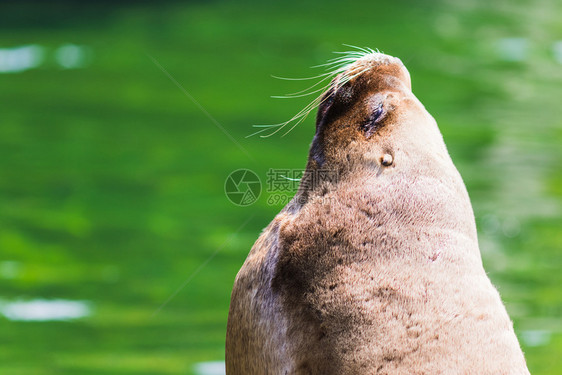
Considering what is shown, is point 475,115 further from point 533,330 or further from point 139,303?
point 139,303

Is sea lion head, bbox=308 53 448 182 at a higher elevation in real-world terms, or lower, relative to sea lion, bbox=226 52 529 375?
higher

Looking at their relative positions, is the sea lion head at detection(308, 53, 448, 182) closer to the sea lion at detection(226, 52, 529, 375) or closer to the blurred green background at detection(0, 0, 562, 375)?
the sea lion at detection(226, 52, 529, 375)

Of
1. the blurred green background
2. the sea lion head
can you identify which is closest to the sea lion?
the sea lion head

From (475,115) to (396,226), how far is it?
774cm

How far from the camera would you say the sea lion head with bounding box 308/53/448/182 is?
5.86 feet

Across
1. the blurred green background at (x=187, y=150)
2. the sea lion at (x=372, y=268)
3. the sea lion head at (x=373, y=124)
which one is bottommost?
the sea lion at (x=372, y=268)

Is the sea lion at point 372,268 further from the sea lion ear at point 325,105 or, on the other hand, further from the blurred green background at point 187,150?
the blurred green background at point 187,150

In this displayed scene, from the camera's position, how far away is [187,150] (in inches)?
313

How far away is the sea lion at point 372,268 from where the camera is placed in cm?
160

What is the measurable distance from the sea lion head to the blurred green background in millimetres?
2429

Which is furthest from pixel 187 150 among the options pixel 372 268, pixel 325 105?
pixel 372 268

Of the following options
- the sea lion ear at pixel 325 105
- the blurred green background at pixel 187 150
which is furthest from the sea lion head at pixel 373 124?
the blurred green background at pixel 187 150

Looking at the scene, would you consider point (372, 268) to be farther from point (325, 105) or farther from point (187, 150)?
point (187, 150)

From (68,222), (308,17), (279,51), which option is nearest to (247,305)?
(68,222)
